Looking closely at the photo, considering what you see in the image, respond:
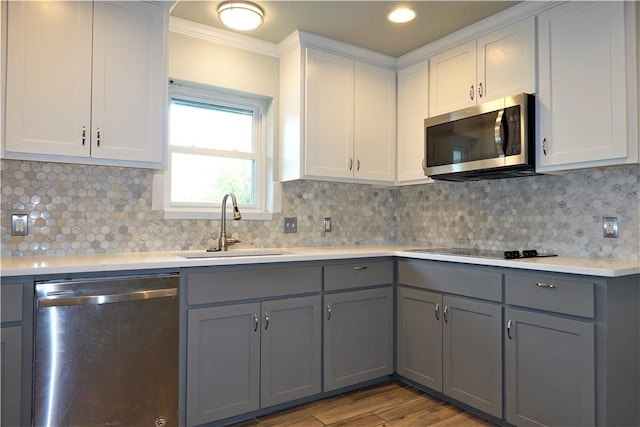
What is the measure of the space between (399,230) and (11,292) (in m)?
2.72

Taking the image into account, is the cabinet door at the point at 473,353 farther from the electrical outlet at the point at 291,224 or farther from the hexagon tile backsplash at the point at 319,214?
the electrical outlet at the point at 291,224

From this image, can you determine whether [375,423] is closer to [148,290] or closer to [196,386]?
[196,386]

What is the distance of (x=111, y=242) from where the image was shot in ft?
7.82

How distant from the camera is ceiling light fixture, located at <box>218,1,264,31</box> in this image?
7.75ft

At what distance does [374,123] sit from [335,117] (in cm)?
35

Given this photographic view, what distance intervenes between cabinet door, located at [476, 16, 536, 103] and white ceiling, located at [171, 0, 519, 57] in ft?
0.50

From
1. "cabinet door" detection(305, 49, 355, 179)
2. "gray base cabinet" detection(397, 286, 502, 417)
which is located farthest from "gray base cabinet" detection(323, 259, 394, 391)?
"cabinet door" detection(305, 49, 355, 179)

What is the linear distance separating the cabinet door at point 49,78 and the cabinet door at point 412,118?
6.86 feet

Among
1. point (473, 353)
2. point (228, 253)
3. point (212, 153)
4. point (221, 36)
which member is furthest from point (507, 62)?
point (228, 253)

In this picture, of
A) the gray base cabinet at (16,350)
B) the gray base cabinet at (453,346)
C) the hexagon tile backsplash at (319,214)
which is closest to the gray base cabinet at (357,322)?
the gray base cabinet at (453,346)

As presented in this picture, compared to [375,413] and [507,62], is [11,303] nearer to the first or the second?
[375,413]

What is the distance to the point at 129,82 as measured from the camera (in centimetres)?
220

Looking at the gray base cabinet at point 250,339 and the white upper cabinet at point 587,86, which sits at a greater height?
the white upper cabinet at point 587,86

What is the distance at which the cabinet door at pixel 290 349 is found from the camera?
2.26 m
